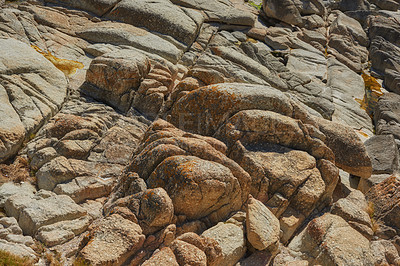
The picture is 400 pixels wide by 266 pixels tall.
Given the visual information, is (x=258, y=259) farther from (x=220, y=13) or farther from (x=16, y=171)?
(x=220, y=13)

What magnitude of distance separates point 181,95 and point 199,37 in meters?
11.3

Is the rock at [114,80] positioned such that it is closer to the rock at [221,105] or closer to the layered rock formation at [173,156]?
the layered rock formation at [173,156]

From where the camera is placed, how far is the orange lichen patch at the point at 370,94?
1000 inches

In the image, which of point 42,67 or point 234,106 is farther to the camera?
point 42,67

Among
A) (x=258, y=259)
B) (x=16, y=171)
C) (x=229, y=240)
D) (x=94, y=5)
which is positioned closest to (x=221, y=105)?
(x=229, y=240)

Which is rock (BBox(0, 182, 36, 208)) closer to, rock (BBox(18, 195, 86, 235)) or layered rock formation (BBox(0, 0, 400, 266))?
layered rock formation (BBox(0, 0, 400, 266))

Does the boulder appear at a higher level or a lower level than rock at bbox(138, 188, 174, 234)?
higher

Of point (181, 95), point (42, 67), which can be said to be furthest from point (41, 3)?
point (181, 95)

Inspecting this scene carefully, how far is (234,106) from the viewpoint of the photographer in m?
14.6

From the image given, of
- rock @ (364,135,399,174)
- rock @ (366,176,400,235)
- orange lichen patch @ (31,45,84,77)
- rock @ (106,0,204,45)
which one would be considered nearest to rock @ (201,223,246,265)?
rock @ (366,176,400,235)

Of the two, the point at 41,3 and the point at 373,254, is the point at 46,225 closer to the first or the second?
the point at 373,254

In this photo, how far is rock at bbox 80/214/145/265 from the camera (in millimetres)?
9352

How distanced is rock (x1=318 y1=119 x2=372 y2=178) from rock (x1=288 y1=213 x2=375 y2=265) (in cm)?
424

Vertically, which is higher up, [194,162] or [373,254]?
[194,162]
